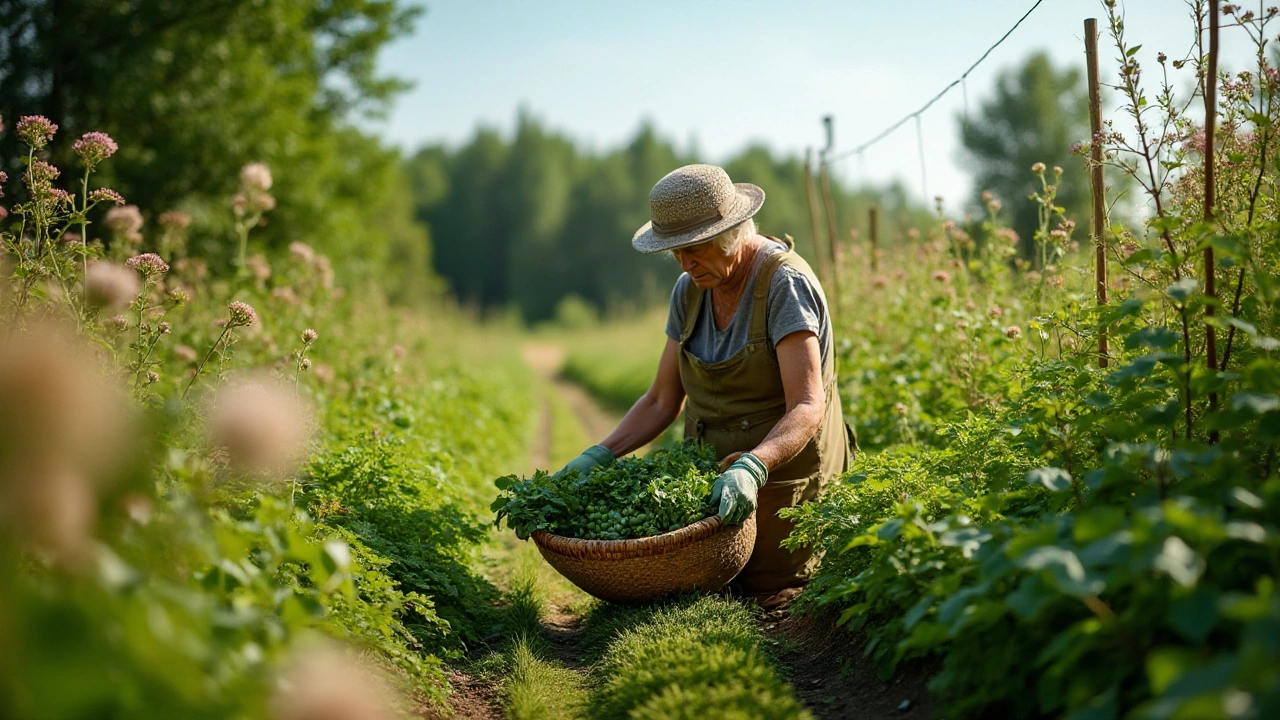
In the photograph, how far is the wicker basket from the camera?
324 centimetres

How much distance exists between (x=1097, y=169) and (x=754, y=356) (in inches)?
61.6

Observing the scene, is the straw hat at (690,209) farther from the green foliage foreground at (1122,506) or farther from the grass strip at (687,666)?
the grass strip at (687,666)

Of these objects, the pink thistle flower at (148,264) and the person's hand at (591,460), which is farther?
the person's hand at (591,460)

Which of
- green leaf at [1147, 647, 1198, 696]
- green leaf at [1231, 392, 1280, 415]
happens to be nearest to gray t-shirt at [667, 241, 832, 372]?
green leaf at [1231, 392, 1280, 415]

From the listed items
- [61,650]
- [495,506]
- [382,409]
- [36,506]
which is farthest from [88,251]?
[382,409]

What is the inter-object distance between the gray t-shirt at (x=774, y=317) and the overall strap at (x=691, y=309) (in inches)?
1.1

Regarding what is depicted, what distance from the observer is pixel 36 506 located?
4.46ft

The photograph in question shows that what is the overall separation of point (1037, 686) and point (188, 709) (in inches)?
67.9

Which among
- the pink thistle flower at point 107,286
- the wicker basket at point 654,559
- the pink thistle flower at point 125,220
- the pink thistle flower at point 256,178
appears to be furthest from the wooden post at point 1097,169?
the pink thistle flower at point 256,178

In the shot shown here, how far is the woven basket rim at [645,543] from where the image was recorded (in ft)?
10.5

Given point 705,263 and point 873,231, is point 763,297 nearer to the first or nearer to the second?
point 705,263

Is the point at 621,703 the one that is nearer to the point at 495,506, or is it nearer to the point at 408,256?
the point at 495,506

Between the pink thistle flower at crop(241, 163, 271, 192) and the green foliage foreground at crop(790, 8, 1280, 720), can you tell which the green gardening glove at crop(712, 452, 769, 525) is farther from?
the pink thistle flower at crop(241, 163, 271, 192)

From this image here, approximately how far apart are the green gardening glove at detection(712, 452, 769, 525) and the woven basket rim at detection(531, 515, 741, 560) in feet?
0.20
